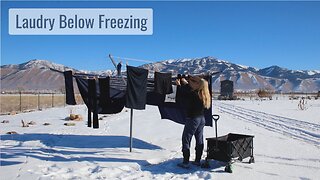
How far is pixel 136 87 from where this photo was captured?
30.0 ft

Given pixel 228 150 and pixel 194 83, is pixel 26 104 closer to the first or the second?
pixel 194 83

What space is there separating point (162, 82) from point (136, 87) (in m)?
0.94

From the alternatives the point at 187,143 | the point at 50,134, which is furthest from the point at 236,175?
the point at 50,134

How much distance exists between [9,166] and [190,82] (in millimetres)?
4577

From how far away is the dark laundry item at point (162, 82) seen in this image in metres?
9.67

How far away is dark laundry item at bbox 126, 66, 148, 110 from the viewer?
9.06 m

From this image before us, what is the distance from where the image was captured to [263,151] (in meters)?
10.5

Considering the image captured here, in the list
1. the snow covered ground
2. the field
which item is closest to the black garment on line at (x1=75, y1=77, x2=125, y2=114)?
the snow covered ground

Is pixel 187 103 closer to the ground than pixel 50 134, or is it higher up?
higher up

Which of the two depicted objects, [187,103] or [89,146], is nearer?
[187,103]

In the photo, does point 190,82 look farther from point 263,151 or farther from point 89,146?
point 89,146

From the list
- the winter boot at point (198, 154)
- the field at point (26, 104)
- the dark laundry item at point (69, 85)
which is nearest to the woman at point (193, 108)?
the winter boot at point (198, 154)

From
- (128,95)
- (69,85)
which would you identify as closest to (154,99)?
(128,95)

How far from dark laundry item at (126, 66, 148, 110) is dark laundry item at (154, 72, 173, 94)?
47 centimetres
